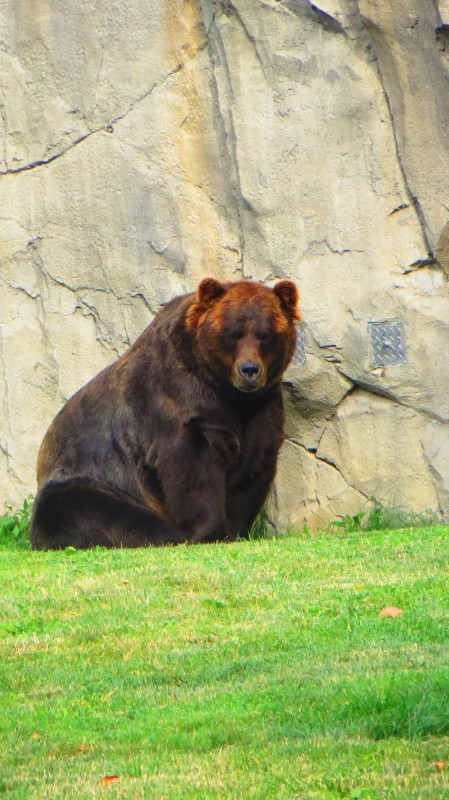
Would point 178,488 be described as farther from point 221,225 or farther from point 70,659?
point 70,659

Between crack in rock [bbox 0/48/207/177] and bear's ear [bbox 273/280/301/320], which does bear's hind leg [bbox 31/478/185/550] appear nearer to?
bear's ear [bbox 273/280/301/320]

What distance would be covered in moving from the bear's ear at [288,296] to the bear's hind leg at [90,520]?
6.31ft

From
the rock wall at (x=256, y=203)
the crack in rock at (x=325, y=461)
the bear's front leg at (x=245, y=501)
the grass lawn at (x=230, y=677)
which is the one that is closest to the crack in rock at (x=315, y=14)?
the rock wall at (x=256, y=203)

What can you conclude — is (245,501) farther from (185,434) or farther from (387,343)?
(387,343)

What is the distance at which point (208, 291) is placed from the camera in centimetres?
979

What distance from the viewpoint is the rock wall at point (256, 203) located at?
10.5 metres

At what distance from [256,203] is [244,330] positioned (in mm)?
1847

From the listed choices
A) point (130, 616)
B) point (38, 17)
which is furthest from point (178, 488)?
point (38, 17)

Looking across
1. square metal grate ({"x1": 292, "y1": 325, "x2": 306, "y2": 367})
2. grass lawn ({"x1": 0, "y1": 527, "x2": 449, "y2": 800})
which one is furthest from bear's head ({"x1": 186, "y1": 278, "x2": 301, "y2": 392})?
grass lawn ({"x1": 0, "y1": 527, "x2": 449, "y2": 800})

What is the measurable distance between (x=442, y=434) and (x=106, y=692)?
19.6ft

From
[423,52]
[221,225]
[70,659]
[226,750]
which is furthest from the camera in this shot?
[221,225]

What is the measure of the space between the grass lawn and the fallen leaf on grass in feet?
0.14

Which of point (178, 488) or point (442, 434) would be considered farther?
point (442, 434)

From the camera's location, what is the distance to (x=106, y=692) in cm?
497
